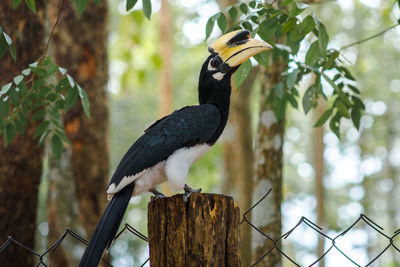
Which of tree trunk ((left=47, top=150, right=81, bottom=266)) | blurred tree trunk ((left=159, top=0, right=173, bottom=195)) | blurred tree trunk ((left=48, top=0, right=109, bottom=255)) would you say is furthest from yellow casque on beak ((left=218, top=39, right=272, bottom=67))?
blurred tree trunk ((left=159, top=0, right=173, bottom=195))

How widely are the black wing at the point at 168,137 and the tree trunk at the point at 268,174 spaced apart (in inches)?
31.1

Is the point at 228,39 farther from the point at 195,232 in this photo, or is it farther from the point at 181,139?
the point at 195,232

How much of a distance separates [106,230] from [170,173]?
55 cm

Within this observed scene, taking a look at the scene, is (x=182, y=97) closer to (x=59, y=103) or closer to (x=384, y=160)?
(x=384, y=160)

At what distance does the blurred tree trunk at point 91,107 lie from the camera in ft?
16.6

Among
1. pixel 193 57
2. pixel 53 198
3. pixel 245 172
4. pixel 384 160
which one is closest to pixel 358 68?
pixel 193 57

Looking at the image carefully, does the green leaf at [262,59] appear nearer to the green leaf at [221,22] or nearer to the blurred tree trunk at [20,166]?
the green leaf at [221,22]

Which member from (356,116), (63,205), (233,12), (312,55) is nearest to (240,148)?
(63,205)

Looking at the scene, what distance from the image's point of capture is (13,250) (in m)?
3.34

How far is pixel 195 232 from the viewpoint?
2.01 m

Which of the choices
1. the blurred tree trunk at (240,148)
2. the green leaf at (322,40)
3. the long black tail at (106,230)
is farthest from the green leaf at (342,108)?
the blurred tree trunk at (240,148)

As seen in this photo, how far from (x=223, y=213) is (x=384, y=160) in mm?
19761

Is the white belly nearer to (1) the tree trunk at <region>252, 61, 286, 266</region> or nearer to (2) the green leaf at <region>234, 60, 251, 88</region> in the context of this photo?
(2) the green leaf at <region>234, 60, 251, 88</region>

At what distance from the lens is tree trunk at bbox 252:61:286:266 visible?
12.1 feet
